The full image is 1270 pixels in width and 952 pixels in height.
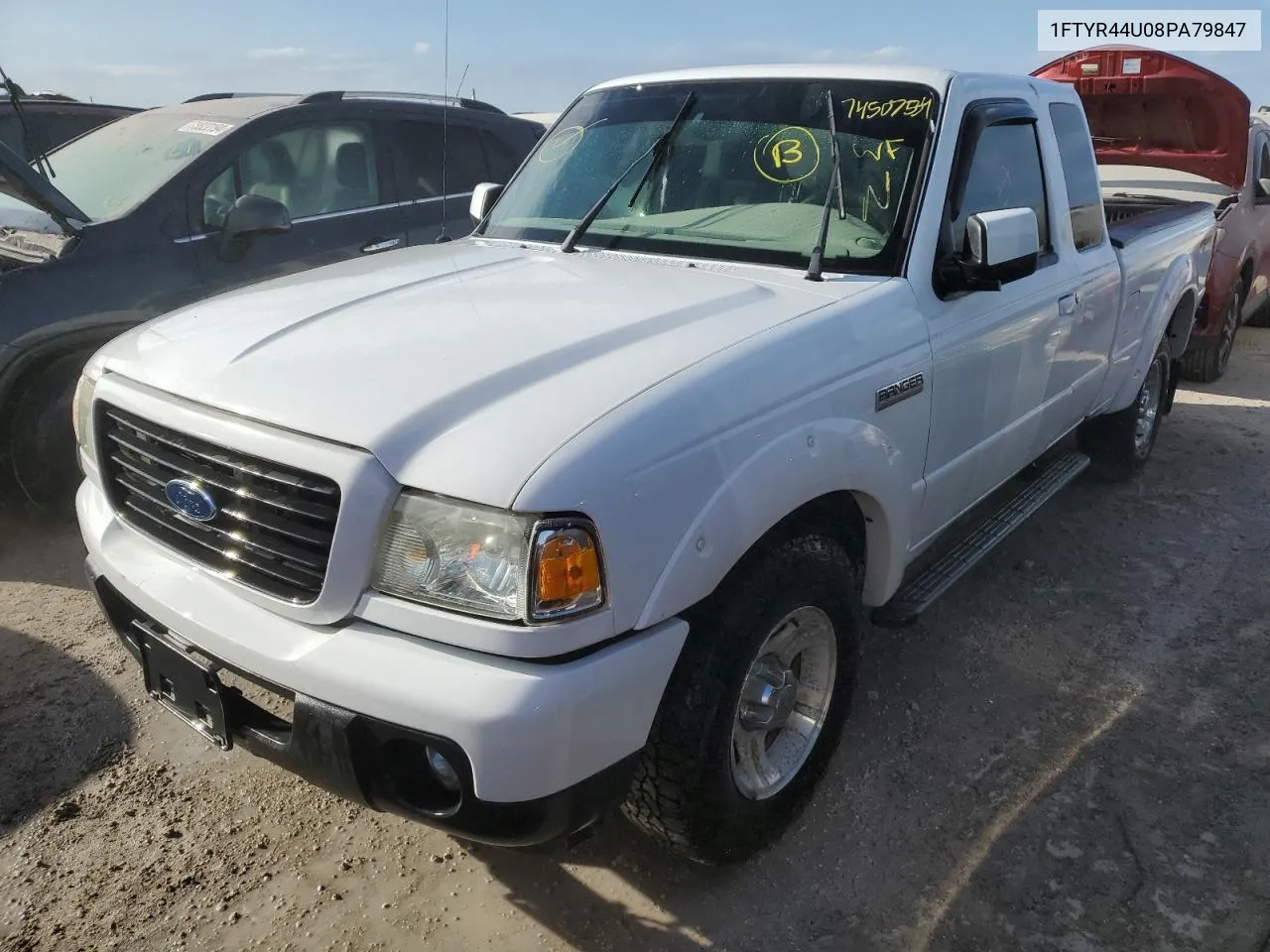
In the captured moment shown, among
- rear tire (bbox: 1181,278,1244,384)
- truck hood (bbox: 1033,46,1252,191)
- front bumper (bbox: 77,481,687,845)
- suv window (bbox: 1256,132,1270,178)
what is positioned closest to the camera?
front bumper (bbox: 77,481,687,845)

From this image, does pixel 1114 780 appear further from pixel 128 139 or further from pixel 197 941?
pixel 128 139

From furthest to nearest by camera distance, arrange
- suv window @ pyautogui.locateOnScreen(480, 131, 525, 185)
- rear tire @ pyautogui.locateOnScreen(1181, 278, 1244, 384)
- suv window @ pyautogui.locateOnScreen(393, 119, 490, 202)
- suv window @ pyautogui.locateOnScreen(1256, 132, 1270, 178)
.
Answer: suv window @ pyautogui.locateOnScreen(1256, 132, 1270, 178)
rear tire @ pyautogui.locateOnScreen(1181, 278, 1244, 384)
suv window @ pyautogui.locateOnScreen(480, 131, 525, 185)
suv window @ pyautogui.locateOnScreen(393, 119, 490, 202)

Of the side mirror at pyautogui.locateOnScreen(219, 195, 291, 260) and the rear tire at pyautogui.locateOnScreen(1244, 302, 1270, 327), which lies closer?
the side mirror at pyautogui.locateOnScreen(219, 195, 291, 260)

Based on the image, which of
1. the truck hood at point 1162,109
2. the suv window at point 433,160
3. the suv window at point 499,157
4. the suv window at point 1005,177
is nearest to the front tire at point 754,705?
the suv window at point 1005,177

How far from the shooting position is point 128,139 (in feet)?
16.8

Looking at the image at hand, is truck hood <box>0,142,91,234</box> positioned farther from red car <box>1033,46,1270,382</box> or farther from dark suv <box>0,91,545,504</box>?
red car <box>1033,46,1270,382</box>

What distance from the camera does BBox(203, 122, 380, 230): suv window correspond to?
478cm

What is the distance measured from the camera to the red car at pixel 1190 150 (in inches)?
274

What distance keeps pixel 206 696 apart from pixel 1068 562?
Answer: 11.8ft

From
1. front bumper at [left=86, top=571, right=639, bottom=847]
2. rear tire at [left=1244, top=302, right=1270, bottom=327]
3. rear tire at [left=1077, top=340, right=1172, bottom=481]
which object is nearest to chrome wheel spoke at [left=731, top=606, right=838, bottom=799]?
front bumper at [left=86, top=571, right=639, bottom=847]

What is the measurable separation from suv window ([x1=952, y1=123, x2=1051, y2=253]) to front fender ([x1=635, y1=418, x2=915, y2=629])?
0.88m

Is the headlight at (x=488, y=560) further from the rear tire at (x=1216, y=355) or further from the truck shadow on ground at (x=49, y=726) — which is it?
the rear tire at (x=1216, y=355)

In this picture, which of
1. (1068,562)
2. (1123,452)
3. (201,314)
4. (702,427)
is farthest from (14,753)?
(1123,452)

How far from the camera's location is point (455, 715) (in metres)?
1.78
